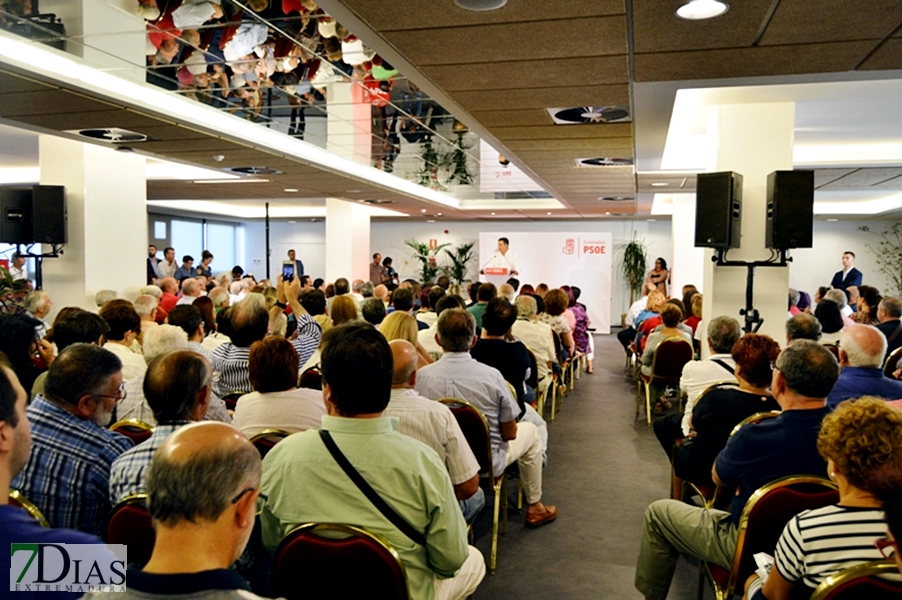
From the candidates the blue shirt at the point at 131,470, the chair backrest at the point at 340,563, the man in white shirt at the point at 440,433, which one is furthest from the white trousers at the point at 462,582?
the blue shirt at the point at 131,470

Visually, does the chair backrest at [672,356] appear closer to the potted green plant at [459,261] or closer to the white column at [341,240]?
the white column at [341,240]

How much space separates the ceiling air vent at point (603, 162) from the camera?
8039 mm

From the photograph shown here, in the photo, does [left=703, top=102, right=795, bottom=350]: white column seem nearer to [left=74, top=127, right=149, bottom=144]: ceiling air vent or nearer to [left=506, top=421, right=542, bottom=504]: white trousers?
[left=506, top=421, right=542, bottom=504]: white trousers

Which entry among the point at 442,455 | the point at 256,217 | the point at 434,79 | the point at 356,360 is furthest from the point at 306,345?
the point at 256,217

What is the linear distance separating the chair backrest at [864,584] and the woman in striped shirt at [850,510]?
5.5 inches

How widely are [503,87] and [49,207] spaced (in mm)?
5582

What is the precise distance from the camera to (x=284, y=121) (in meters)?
7.43

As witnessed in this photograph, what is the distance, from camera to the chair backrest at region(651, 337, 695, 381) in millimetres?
6551

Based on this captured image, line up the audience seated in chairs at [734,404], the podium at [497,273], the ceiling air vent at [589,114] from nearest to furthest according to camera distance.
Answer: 1. the audience seated in chairs at [734,404]
2. the ceiling air vent at [589,114]
3. the podium at [497,273]

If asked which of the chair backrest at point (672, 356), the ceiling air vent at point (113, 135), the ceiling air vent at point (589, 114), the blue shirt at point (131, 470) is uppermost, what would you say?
the ceiling air vent at point (113, 135)

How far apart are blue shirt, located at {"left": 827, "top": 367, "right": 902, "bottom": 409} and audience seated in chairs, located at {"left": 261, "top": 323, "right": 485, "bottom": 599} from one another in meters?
2.56

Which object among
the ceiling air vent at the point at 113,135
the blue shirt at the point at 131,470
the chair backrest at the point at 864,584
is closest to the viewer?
the chair backrest at the point at 864,584

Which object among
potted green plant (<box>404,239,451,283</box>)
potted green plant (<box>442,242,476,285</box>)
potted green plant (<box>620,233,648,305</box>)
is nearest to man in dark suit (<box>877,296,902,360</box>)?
potted green plant (<box>620,233,648,305</box>)

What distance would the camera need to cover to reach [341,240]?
587 inches
